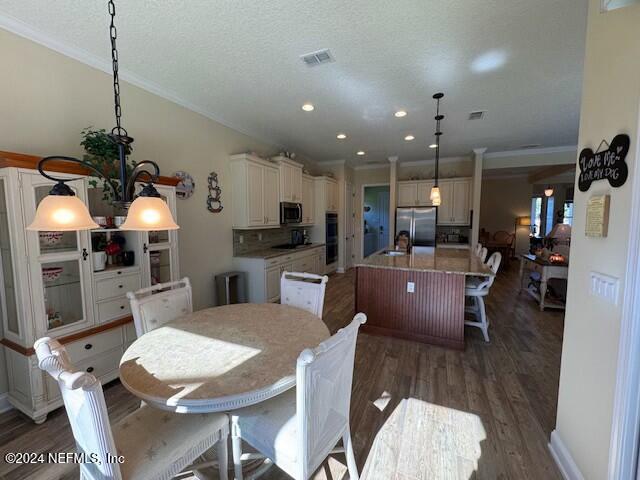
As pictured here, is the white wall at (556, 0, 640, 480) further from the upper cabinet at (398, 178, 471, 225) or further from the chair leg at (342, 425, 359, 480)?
the upper cabinet at (398, 178, 471, 225)

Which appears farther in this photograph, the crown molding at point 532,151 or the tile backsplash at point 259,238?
the crown molding at point 532,151

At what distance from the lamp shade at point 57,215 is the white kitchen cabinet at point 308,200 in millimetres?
4405

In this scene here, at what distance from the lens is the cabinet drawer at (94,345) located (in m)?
1.98

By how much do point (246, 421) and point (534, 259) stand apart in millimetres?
4896

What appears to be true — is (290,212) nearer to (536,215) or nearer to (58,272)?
(58,272)

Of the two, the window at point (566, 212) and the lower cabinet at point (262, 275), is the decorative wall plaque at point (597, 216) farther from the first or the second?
the window at point (566, 212)

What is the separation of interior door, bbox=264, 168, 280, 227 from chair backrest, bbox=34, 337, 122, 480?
11.3 ft

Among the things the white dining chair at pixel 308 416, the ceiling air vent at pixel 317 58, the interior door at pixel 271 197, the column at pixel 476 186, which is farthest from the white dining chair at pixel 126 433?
the column at pixel 476 186

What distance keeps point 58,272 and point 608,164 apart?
3.37m

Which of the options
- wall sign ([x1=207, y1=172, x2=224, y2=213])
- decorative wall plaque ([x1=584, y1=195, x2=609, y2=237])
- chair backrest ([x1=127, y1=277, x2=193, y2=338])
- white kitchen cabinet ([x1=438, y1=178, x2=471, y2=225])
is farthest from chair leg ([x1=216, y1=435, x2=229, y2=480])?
white kitchen cabinet ([x1=438, y1=178, x2=471, y2=225])

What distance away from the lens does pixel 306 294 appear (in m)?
2.21

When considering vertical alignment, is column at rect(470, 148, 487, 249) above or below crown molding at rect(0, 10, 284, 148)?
below

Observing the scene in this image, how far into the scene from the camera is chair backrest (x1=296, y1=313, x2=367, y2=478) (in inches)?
38.6

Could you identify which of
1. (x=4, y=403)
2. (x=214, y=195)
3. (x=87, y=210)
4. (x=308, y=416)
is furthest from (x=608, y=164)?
(x=4, y=403)
